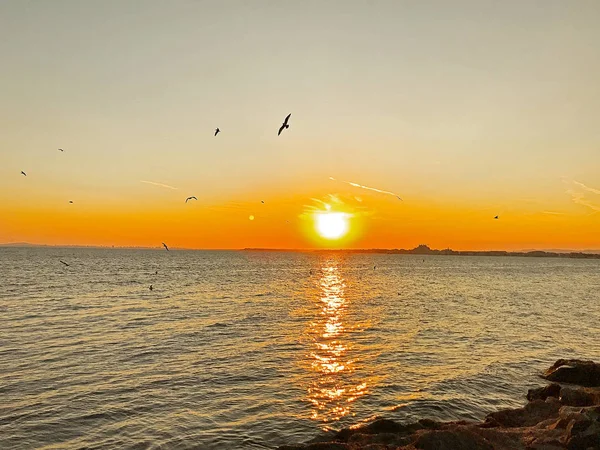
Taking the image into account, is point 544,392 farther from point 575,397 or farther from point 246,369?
point 246,369

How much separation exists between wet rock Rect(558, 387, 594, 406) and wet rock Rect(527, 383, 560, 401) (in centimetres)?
92

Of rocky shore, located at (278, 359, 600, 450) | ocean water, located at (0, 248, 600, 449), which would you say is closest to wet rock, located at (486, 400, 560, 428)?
rocky shore, located at (278, 359, 600, 450)

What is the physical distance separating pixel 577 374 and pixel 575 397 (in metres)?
5.47

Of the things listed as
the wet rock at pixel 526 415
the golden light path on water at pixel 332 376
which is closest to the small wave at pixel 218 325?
the golden light path on water at pixel 332 376

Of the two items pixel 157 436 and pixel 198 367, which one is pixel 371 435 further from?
pixel 198 367

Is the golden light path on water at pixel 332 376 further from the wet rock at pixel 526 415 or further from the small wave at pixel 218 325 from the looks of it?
the small wave at pixel 218 325

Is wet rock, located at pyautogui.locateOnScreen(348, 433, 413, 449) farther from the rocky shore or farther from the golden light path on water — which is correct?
the golden light path on water

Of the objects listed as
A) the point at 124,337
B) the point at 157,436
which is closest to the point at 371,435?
the point at 157,436

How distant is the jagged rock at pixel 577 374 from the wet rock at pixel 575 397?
458 cm

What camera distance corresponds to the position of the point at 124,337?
31875 millimetres

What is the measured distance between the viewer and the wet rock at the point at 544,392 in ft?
63.5

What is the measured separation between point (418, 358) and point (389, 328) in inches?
429

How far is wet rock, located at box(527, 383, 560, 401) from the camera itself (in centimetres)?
1934

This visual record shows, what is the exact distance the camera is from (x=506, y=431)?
1541 centimetres
